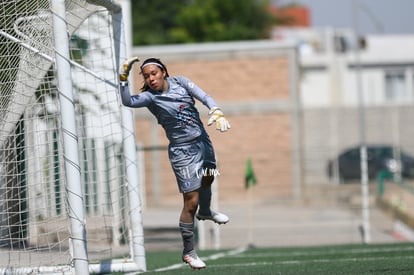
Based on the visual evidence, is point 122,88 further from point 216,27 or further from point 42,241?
point 216,27

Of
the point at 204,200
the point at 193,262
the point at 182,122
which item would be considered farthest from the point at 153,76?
the point at 193,262

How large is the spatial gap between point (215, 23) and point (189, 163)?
165 ft

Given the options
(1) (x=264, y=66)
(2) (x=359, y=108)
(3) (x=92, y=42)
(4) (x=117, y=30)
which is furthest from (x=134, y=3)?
(4) (x=117, y=30)

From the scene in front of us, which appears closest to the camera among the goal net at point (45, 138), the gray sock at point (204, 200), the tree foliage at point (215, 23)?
the goal net at point (45, 138)

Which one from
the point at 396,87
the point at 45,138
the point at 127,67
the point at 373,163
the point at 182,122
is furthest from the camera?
the point at 396,87

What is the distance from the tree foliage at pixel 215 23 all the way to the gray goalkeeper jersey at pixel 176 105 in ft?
159

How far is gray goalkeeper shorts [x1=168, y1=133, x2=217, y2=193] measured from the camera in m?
8.72

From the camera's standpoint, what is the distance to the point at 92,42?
48.3ft

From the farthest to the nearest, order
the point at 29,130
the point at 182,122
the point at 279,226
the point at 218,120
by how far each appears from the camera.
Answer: the point at 279,226
the point at 29,130
the point at 182,122
the point at 218,120

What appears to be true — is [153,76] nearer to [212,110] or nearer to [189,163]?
Answer: [212,110]

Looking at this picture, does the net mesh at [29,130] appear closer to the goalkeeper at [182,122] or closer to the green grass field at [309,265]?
the goalkeeper at [182,122]

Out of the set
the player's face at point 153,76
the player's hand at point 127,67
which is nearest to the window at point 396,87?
the player's face at point 153,76

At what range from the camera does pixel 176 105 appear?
8.71 m

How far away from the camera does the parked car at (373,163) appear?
26359 mm
